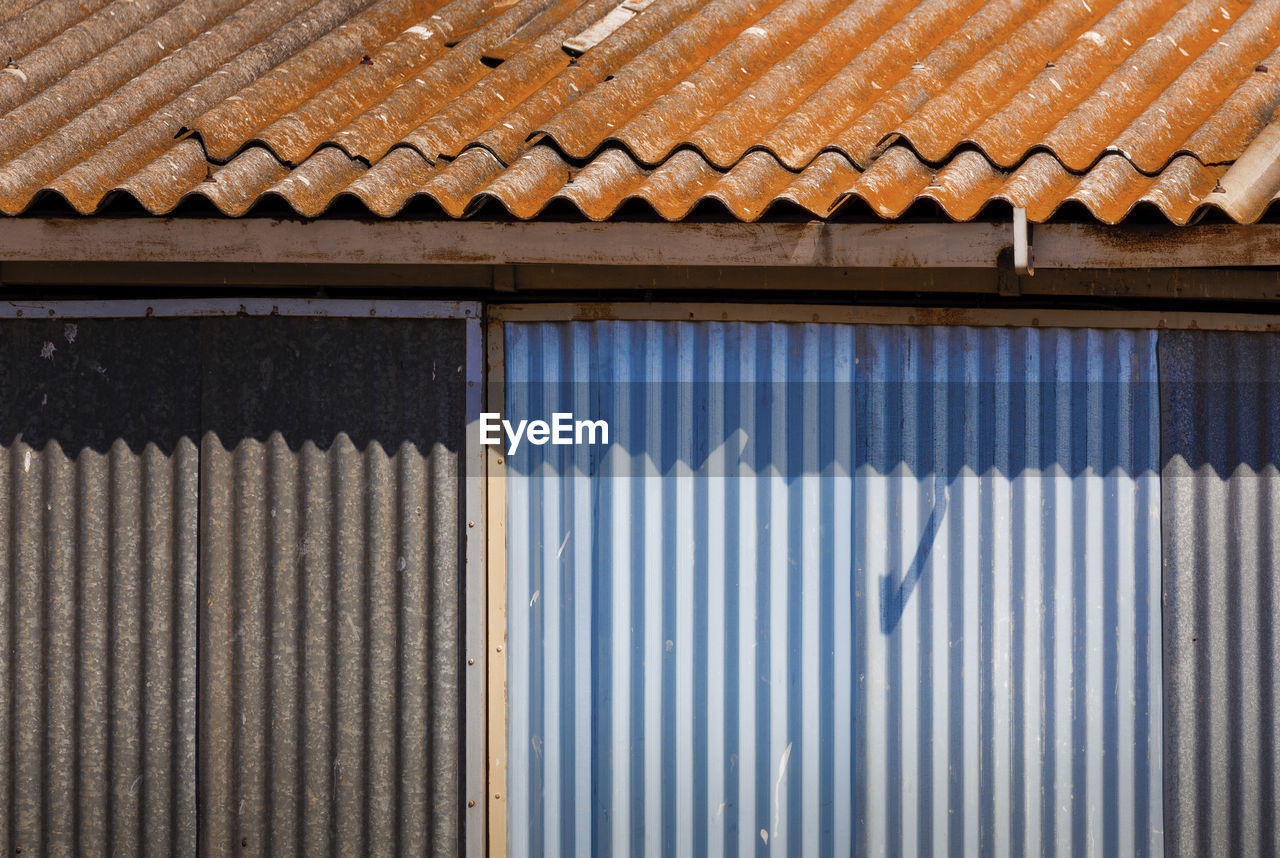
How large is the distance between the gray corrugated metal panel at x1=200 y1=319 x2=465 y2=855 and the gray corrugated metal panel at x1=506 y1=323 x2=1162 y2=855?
339 millimetres

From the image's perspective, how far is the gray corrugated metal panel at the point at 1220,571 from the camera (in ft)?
11.9

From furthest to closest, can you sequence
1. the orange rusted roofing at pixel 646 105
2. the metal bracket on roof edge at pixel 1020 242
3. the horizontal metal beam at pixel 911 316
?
the horizontal metal beam at pixel 911 316, the orange rusted roofing at pixel 646 105, the metal bracket on roof edge at pixel 1020 242

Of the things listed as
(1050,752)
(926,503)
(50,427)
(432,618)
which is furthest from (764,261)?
(50,427)

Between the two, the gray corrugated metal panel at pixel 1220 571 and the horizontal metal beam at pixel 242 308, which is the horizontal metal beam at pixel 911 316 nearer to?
the gray corrugated metal panel at pixel 1220 571

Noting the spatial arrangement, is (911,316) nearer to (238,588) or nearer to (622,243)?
(622,243)

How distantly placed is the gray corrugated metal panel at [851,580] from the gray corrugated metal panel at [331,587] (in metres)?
0.34

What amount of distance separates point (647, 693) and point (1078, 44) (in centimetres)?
305

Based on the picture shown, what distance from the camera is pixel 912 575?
364cm

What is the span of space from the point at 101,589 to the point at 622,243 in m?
2.25

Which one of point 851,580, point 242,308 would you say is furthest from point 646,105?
point 851,580

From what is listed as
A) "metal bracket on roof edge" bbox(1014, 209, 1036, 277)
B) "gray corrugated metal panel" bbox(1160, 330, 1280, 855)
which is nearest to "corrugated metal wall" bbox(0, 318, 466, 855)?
"metal bracket on roof edge" bbox(1014, 209, 1036, 277)

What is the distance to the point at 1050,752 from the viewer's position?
3648mm

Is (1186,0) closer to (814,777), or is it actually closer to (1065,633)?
(1065,633)

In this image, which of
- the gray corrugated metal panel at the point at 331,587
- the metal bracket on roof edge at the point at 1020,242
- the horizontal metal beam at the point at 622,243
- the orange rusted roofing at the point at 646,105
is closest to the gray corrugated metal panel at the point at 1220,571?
the horizontal metal beam at the point at 622,243
